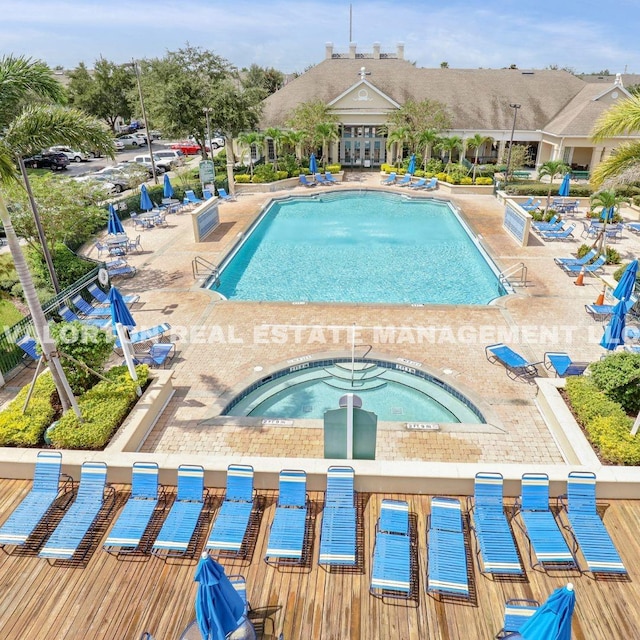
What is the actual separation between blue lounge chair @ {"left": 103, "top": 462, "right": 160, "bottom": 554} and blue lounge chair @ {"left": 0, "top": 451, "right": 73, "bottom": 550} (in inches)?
50.2

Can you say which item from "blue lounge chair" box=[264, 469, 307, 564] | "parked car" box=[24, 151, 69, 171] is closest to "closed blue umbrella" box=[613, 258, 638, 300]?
"blue lounge chair" box=[264, 469, 307, 564]

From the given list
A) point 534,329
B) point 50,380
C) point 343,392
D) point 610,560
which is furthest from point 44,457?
point 534,329

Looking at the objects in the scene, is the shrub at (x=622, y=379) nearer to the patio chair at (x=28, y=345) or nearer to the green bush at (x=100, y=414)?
the green bush at (x=100, y=414)

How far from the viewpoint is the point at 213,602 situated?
18.2 feet

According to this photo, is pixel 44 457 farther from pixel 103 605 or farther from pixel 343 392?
pixel 343 392

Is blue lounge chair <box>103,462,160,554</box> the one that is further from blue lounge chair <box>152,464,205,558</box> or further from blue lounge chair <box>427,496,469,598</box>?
blue lounge chair <box>427,496,469,598</box>

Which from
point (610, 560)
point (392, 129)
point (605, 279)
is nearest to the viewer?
point (610, 560)

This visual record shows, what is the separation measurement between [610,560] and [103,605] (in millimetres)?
7280

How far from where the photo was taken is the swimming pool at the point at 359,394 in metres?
11.6

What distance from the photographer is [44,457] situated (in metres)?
8.71

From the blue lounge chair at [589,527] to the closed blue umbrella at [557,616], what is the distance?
8.23 ft

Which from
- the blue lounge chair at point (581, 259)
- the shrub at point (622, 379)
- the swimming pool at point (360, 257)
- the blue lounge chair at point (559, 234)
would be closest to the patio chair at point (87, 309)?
the swimming pool at point (360, 257)

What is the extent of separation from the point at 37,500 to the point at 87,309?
9033 millimetres

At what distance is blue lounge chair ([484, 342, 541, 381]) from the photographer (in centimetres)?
1244
